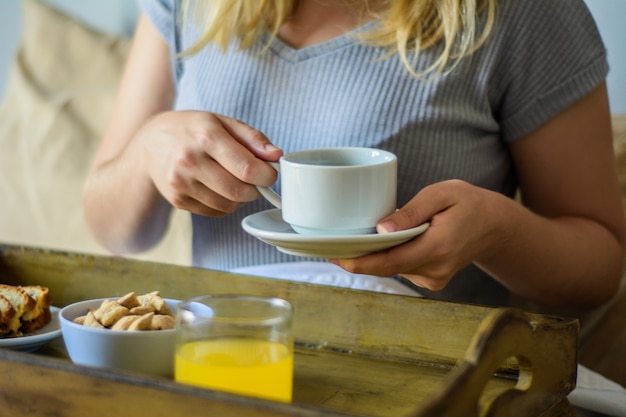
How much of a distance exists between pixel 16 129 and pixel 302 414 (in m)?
1.44

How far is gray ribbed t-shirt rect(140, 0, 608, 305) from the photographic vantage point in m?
1.06

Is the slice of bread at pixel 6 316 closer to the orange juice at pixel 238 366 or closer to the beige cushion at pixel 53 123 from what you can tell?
the orange juice at pixel 238 366

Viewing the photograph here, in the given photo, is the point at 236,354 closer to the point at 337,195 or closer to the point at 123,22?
the point at 337,195

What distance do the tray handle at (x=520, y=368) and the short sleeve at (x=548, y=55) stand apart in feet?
1.41

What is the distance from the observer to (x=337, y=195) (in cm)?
74

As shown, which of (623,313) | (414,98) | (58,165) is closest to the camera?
Answer: (414,98)

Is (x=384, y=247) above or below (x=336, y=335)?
above

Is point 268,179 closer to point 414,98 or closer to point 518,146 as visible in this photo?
point 414,98

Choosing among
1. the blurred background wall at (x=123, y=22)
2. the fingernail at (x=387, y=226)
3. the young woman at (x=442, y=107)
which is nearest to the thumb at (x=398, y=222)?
the fingernail at (x=387, y=226)

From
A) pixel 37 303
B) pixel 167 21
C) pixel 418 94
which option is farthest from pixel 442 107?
pixel 37 303

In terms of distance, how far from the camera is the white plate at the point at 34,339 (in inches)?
30.9

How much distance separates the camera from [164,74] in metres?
1.27

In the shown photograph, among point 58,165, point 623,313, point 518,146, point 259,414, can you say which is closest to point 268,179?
point 259,414

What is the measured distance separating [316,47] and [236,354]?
54 cm
